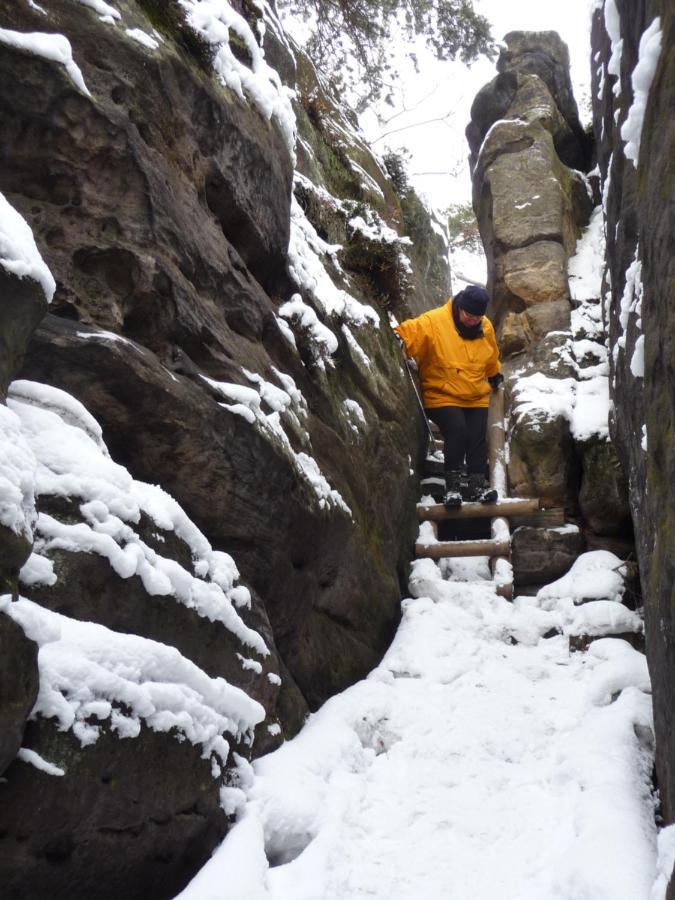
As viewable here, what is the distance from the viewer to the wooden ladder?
6598 millimetres

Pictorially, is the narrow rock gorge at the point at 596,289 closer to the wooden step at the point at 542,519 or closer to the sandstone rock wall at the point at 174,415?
the wooden step at the point at 542,519

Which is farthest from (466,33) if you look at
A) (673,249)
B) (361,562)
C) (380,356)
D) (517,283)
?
(673,249)

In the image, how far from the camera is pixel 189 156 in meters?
4.64

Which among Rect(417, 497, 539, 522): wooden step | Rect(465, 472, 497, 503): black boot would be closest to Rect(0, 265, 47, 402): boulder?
Rect(417, 497, 539, 522): wooden step

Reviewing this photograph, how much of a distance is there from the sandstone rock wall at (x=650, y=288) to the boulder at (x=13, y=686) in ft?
6.70

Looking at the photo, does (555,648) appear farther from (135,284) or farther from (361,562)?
(135,284)

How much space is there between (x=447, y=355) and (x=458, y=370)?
0.18 m

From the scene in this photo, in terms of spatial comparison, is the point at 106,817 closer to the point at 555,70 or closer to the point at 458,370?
the point at 458,370

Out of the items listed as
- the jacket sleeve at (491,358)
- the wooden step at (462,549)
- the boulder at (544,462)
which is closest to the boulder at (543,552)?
the wooden step at (462,549)

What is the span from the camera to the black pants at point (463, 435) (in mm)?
7594

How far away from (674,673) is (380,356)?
4634 millimetres

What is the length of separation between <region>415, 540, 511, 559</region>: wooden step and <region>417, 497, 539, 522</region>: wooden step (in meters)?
0.38

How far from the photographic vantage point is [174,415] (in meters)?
3.63

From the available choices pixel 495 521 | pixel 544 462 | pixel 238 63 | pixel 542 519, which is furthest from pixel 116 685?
pixel 544 462
